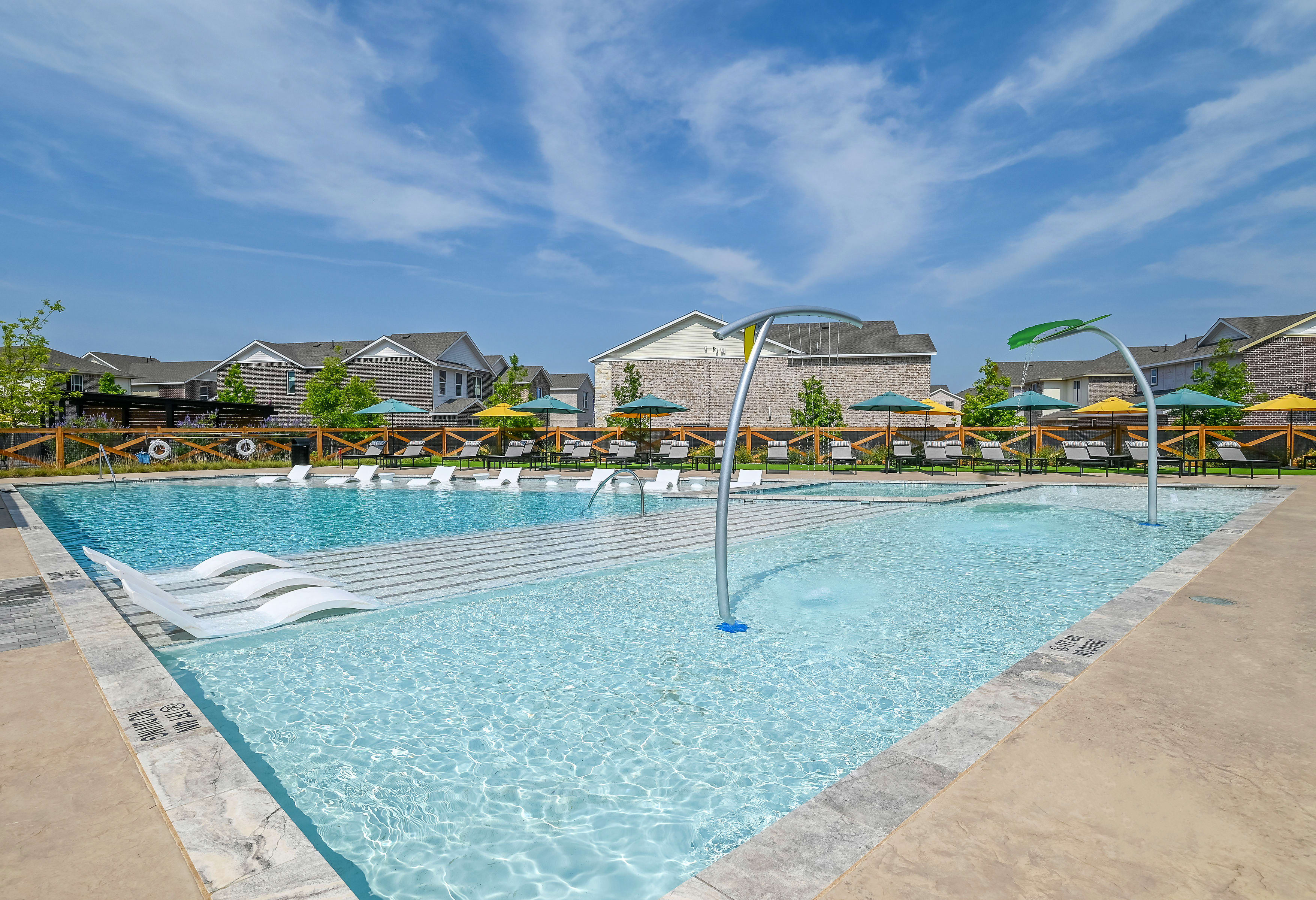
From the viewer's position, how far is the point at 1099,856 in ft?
6.80

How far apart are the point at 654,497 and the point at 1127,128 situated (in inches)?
700

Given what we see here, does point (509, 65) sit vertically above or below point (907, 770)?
above

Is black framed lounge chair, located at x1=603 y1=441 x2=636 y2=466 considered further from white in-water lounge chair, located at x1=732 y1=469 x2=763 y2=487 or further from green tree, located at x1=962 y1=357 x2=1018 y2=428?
green tree, located at x1=962 y1=357 x2=1018 y2=428

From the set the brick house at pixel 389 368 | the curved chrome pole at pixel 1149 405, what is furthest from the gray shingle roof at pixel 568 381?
the curved chrome pole at pixel 1149 405

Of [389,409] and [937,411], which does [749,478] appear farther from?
[389,409]

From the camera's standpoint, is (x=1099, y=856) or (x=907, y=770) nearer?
(x=1099, y=856)

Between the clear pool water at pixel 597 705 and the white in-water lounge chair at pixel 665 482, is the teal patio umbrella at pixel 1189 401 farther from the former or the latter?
the clear pool water at pixel 597 705

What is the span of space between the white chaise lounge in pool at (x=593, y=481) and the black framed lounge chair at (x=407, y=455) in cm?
910

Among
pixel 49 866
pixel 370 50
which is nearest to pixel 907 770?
pixel 49 866

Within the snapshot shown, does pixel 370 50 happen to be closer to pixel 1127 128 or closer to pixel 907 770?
pixel 907 770

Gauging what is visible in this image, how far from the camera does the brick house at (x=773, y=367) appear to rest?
35.2 metres

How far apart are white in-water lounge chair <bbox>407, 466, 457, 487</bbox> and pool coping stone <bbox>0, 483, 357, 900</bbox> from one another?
12.7 meters

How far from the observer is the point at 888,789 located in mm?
2547

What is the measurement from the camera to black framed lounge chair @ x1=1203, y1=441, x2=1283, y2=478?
58.1 feet
